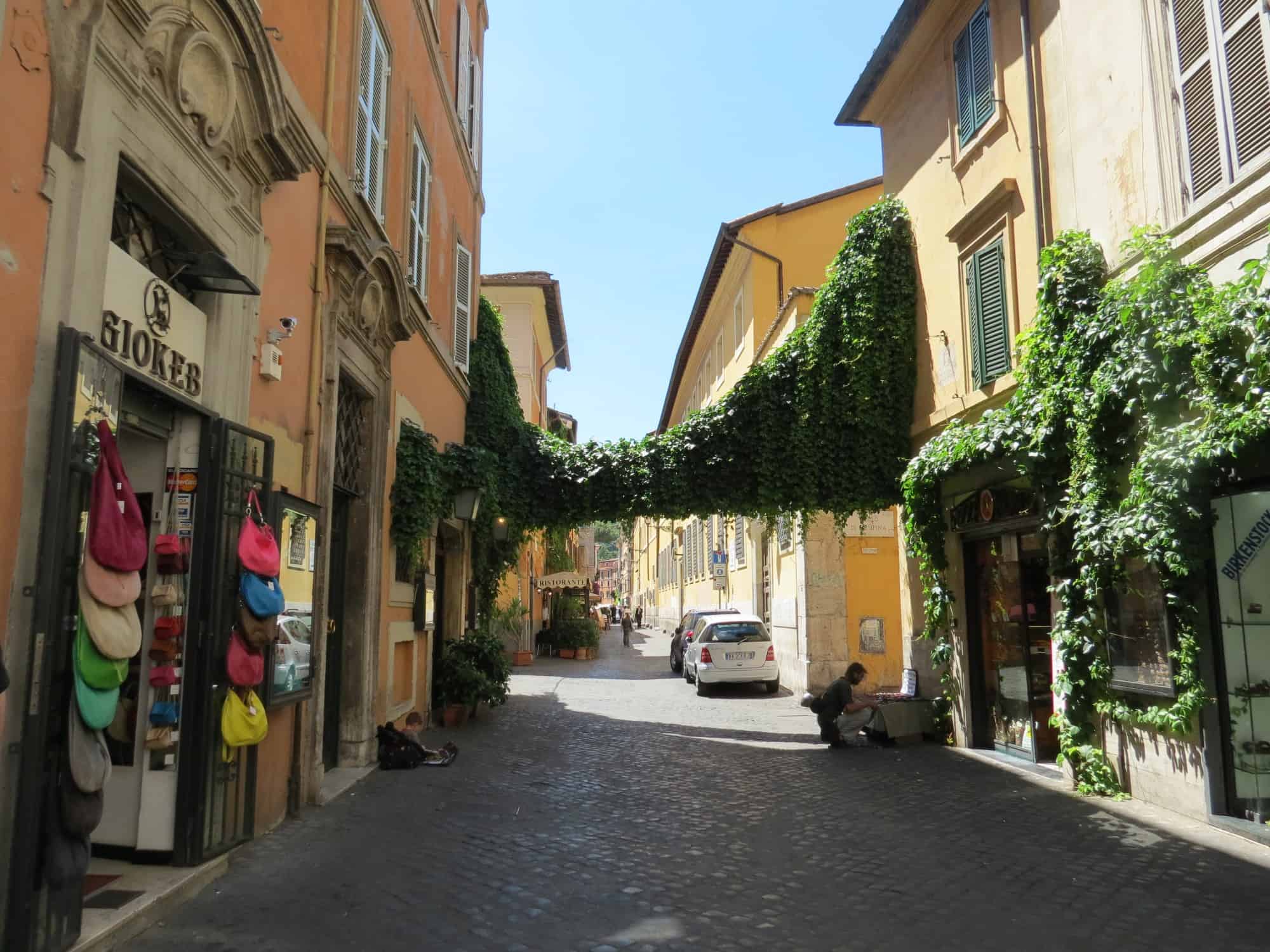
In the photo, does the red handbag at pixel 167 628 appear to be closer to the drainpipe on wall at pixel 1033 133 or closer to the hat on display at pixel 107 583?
the hat on display at pixel 107 583

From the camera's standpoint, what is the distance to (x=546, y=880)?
17.5 ft

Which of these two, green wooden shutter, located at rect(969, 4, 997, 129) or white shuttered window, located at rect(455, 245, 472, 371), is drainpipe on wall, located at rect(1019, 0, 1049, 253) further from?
white shuttered window, located at rect(455, 245, 472, 371)

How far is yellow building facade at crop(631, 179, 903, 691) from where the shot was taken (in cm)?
1620

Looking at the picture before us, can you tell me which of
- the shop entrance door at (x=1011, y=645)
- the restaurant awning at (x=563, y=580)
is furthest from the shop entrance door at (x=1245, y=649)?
the restaurant awning at (x=563, y=580)

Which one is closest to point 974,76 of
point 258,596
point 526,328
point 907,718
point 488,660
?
point 907,718

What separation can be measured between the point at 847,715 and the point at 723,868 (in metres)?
5.78

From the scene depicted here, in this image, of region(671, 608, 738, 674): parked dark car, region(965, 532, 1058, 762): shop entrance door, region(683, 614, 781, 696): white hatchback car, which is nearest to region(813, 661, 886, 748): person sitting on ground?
region(965, 532, 1058, 762): shop entrance door

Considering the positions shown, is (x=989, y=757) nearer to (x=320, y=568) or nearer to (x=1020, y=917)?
(x=1020, y=917)

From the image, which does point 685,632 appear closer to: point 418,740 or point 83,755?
point 418,740

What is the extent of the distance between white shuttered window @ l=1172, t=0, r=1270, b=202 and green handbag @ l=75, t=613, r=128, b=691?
725cm

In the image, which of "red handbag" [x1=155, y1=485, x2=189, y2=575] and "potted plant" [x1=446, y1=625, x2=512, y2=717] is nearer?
"red handbag" [x1=155, y1=485, x2=189, y2=575]

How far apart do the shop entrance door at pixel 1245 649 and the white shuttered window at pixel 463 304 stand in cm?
973

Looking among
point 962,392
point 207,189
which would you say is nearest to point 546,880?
point 207,189

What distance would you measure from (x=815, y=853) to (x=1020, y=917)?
1560mm
